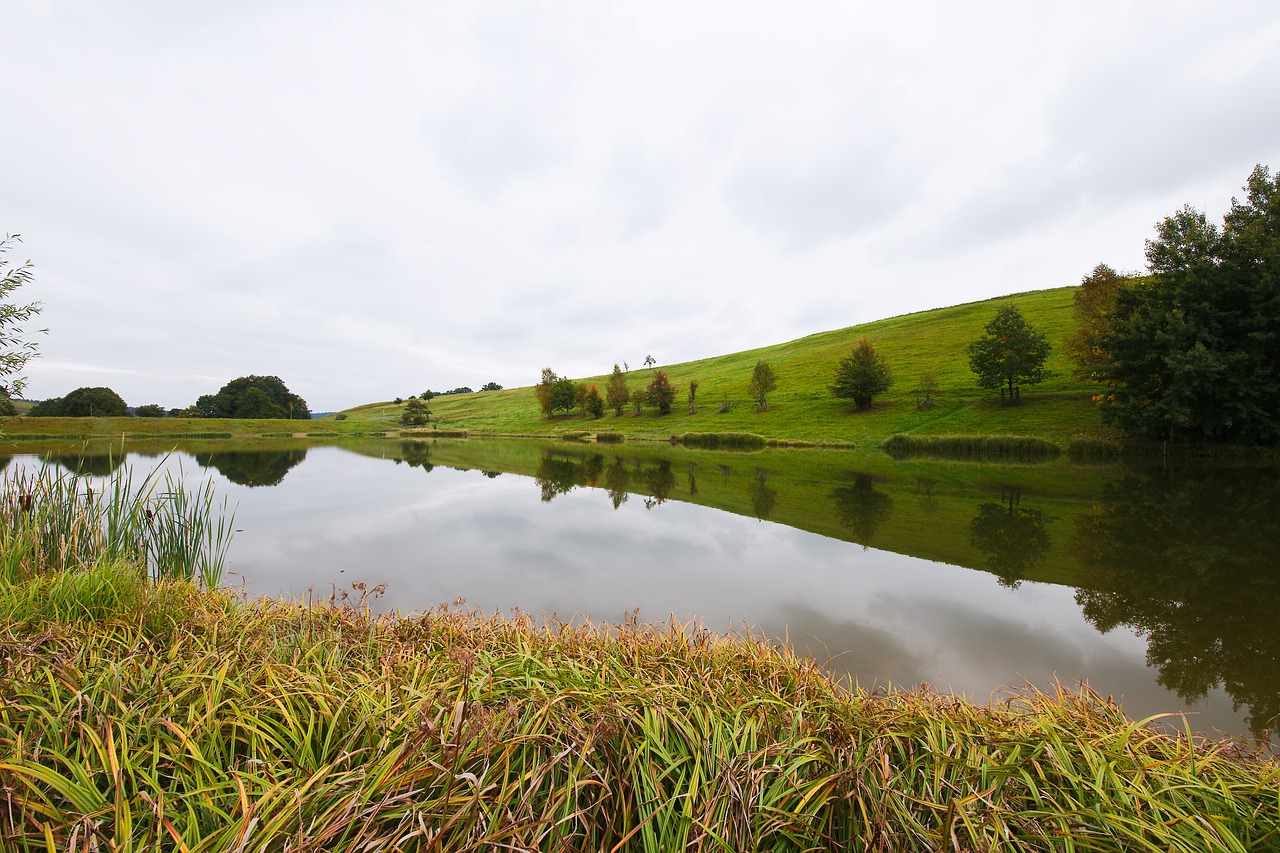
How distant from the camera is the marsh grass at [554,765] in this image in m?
1.91

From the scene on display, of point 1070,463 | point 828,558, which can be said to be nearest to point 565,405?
point 1070,463

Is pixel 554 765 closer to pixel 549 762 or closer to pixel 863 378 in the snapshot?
pixel 549 762

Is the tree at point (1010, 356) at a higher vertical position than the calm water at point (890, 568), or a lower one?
higher

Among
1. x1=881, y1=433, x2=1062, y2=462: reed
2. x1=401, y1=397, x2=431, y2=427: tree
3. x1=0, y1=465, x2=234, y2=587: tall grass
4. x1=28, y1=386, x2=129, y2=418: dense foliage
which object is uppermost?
x1=28, y1=386, x2=129, y2=418: dense foliage

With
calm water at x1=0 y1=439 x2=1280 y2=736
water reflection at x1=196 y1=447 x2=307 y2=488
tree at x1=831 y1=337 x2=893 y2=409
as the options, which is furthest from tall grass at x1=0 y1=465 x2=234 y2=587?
tree at x1=831 y1=337 x2=893 y2=409

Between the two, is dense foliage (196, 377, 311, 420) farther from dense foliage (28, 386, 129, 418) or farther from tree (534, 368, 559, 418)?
tree (534, 368, 559, 418)

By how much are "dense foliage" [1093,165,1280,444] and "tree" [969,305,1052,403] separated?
1068 centimetres

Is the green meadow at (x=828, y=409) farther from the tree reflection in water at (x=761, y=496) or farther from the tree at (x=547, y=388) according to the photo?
the tree reflection in water at (x=761, y=496)

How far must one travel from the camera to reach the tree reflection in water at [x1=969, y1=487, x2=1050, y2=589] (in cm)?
864

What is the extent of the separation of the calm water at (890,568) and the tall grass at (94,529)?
69cm

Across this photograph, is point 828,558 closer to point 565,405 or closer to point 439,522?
point 439,522

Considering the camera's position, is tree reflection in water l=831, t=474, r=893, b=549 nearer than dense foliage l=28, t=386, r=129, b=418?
Yes

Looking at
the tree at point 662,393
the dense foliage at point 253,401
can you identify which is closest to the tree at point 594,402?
the tree at point 662,393

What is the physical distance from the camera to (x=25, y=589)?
4477mm
